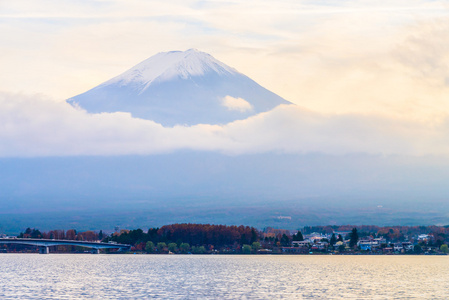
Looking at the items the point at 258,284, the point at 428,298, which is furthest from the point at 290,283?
the point at 428,298

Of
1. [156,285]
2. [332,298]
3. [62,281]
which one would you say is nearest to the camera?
[332,298]

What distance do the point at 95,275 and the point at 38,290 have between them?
2796 cm

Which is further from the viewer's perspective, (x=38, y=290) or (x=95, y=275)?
(x=95, y=275)

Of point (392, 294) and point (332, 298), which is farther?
point (392, 294)

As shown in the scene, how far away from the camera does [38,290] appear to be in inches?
3381

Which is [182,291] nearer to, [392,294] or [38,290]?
[38,290]

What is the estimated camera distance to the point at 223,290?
88375 millimetres

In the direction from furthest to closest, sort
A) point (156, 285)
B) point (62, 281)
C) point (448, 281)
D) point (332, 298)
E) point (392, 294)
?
point (448, 281), point (62, 281), point (156, 285), point (392, 294), point (332, 298)

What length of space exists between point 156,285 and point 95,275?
70.7 feet

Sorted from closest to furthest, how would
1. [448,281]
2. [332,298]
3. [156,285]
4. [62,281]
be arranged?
[332,298] < [156,285] < [62,281] < [448,281]

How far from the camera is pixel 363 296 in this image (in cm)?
8306

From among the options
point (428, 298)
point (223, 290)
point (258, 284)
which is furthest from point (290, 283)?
point (428, 298)

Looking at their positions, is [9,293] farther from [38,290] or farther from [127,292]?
[127,292]

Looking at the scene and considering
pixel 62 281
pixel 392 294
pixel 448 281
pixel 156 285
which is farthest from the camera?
pixel 448 281
